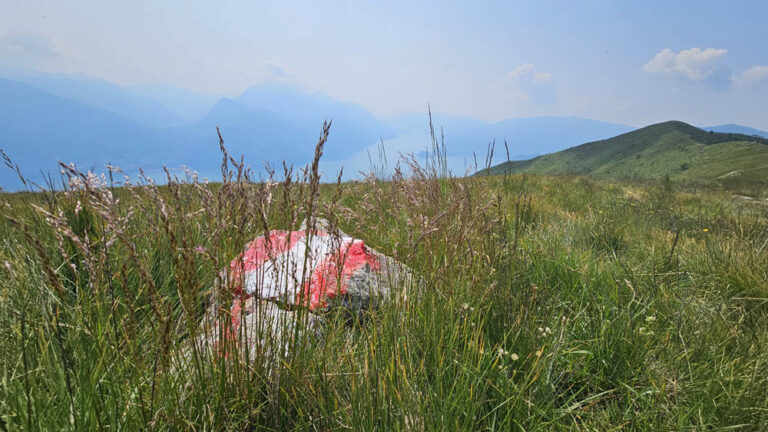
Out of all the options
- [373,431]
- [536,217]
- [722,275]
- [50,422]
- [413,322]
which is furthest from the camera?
[536,217]

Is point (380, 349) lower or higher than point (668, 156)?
lower

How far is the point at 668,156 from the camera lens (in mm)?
69750

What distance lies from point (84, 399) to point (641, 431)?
2.12 metres

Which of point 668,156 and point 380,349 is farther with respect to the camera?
point 668,156

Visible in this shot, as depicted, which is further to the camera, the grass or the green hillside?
the green hillside

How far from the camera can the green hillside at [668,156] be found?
5041 cm

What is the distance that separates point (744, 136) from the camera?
8106cm

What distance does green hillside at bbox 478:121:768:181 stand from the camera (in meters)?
50.4

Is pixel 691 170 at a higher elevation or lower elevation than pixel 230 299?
higher

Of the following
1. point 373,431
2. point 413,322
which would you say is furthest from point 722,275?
point 373,431

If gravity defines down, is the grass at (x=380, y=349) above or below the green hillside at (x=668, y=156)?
below

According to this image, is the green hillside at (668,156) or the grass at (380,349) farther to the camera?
the green hillside at (668,156)

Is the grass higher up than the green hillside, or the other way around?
the green hillside

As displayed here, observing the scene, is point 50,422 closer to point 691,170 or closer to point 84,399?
point 84,399
